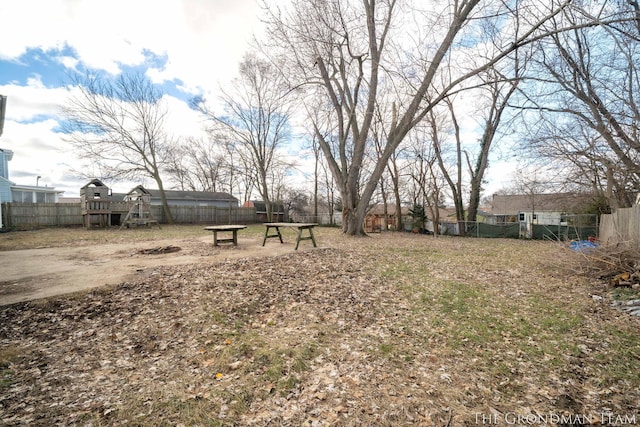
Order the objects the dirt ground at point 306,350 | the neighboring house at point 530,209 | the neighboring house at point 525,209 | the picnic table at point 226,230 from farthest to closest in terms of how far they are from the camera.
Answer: the neighboring house at point 525,209 < the neighboring house at point 530,209 < the picnic table at point 226,230 < the dirt ground at point 306,350

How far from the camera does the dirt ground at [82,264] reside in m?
4.23

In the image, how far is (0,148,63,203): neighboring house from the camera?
16.1m

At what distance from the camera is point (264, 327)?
11.5ft

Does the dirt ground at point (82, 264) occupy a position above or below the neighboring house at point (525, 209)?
below

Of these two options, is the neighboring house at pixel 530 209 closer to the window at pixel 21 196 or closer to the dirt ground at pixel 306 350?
the dirt ground at pixel 306 350

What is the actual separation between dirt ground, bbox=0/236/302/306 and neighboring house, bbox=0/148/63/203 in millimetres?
13367

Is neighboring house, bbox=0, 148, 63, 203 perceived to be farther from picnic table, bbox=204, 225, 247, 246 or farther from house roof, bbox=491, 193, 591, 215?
house roof, bbox=491, 193, 591, 215

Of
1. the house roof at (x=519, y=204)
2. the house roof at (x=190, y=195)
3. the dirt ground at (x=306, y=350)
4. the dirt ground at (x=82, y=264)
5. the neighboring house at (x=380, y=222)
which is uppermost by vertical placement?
the house roof at (x=190, y=195)

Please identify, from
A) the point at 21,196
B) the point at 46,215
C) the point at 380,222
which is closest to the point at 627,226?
the point at 380,222

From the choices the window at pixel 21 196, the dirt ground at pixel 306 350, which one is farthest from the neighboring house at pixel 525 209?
the window at pixel 21 196

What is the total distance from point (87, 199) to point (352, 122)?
45.2 ft

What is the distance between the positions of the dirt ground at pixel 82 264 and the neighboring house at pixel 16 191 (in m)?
13.4

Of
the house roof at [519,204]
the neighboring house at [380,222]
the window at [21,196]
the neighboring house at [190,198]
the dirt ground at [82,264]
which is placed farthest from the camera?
the neighboring house at [190,198]

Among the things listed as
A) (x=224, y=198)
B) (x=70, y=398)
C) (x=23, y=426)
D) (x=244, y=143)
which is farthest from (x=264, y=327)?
(x=224, y=198)
